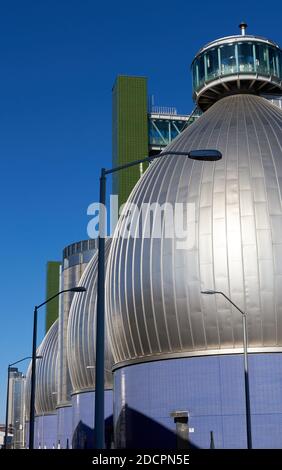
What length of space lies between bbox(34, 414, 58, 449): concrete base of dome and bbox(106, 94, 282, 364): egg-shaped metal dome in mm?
40734

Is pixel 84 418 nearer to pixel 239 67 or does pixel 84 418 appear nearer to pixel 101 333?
pixel 239 67

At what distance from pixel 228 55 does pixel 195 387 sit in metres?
22.8

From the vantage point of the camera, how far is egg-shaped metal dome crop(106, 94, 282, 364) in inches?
1382

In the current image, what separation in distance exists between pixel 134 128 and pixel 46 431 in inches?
1354

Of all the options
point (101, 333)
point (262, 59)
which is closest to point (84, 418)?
point (262, 59)

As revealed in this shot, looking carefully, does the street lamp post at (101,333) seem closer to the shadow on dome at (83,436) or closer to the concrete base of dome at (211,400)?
the concrete base of dome at (211,400)

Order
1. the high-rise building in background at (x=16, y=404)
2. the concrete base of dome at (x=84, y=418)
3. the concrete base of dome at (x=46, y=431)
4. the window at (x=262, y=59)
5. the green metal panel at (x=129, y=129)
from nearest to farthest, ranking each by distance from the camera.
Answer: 1. the window at (x=262, y=59)
2. the concrete base of dome at (x=84, y=418)
3. the green metal panel at (x=129, y=129)
4. the concrete base of dome at (x=46, y=431)
5. the high-rise building in background at (x=16, y=404)

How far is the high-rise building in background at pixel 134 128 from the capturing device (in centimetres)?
7031

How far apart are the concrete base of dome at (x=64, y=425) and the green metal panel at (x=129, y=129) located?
1992 cm

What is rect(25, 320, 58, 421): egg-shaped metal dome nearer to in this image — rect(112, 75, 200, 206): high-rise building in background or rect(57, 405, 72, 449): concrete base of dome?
rect(57, 405, 72, 449): concrete base of dome

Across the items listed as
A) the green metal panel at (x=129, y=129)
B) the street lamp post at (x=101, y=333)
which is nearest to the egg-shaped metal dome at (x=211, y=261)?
the street lamp post at (x=101, y=333)

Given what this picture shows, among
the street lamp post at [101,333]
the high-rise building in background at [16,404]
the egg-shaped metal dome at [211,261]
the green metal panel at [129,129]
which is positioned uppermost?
the green metal panel at [129,129]

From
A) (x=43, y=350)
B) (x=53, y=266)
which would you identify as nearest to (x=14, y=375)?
(x=53, y=266)
